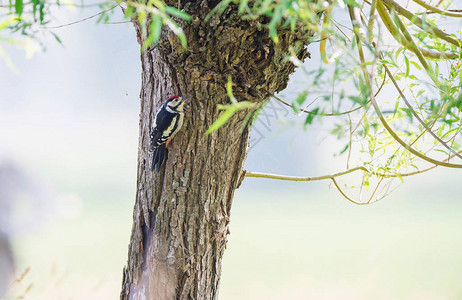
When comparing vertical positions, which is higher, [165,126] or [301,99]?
[165,126]

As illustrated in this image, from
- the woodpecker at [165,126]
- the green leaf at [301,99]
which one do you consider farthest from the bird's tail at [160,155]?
the green leaf at [301,99]

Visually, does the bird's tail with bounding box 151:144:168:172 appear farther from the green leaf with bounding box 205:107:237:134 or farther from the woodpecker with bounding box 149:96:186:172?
the green leaf with bounding box 205:107:237:134

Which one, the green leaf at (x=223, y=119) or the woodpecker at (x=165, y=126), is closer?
the green leaf at (x=223, y=119)

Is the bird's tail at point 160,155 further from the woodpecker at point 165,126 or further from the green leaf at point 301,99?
the green leaf at point 301,99

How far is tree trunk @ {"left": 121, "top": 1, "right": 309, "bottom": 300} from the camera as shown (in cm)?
99

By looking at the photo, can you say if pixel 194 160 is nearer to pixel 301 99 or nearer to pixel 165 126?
pixel 165 126

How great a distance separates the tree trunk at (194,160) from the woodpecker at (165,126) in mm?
25

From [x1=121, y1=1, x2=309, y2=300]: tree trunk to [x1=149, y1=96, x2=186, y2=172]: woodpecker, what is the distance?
2 centimetres

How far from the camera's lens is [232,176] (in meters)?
1.20

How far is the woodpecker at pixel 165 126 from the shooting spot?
104 centimetres

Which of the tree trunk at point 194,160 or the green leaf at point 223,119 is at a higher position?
the tree trunk at point 194,160

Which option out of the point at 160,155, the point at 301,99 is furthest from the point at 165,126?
the point at 301,99

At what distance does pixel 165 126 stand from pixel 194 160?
13cm

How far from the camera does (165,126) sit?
41.7 inches
